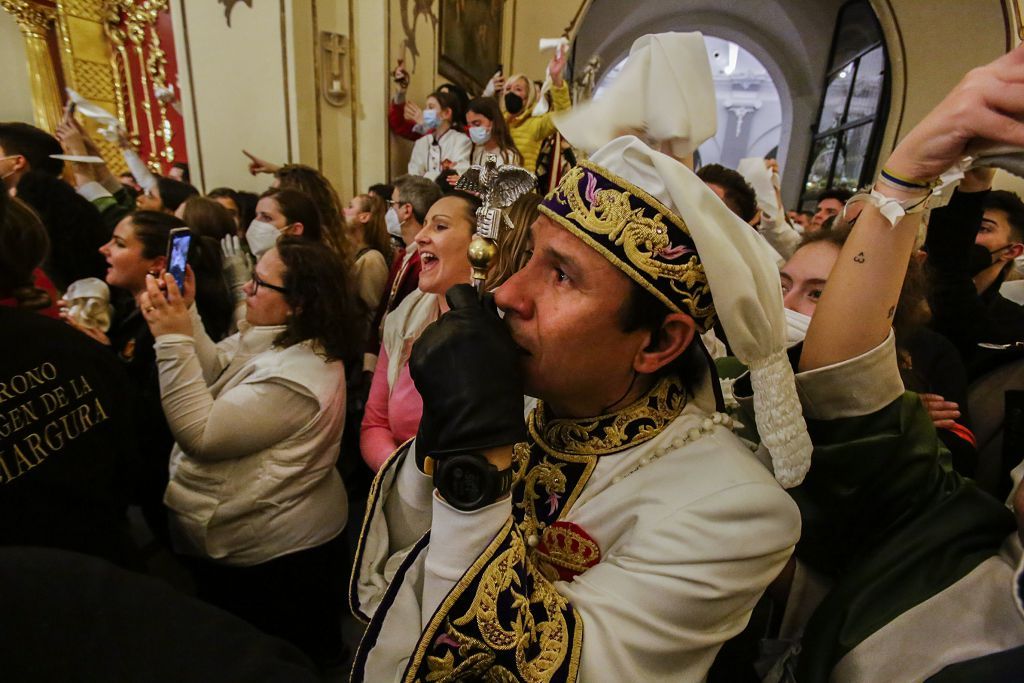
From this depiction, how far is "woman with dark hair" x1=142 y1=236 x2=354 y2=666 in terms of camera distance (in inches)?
70.1

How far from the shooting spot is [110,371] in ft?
4.81

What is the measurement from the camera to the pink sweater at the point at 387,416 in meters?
1.89

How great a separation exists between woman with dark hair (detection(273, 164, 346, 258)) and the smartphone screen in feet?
3.70

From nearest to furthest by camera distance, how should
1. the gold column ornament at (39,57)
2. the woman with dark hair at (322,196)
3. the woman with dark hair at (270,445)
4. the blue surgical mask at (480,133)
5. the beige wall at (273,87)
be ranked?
the woman with dark hair at (270,445)
the woman with dark hair at (322,196)
the blue surgical mask at (480,133)
the beige wall at (273,87)
the gold column ornament at (39,57)

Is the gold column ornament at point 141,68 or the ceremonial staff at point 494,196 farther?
the gold column ornament at point 141,68

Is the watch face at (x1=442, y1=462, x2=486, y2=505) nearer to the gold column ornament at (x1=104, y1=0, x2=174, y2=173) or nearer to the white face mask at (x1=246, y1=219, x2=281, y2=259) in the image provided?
the white face mask at (x1=246, y1=219, x2=281, y2=259)

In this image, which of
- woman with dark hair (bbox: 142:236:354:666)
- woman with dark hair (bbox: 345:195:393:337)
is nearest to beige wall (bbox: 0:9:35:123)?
woman with dark hair (bbox: 345:195:393:337)

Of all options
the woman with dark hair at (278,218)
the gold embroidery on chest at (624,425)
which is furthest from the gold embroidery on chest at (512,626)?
the woman with dark hair at (278,218)

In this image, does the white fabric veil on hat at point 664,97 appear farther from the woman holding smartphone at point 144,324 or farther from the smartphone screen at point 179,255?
the woman holding smartphone at point 144,324

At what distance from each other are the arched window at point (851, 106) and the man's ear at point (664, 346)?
31.8 feet

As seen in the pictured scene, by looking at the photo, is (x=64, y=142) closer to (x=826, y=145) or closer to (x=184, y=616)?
(x=184, y=616)

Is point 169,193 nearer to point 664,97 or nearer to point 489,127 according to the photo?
point 489,127

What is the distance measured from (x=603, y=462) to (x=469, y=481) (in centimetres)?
33

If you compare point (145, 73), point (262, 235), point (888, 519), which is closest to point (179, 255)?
point (262, 235)
